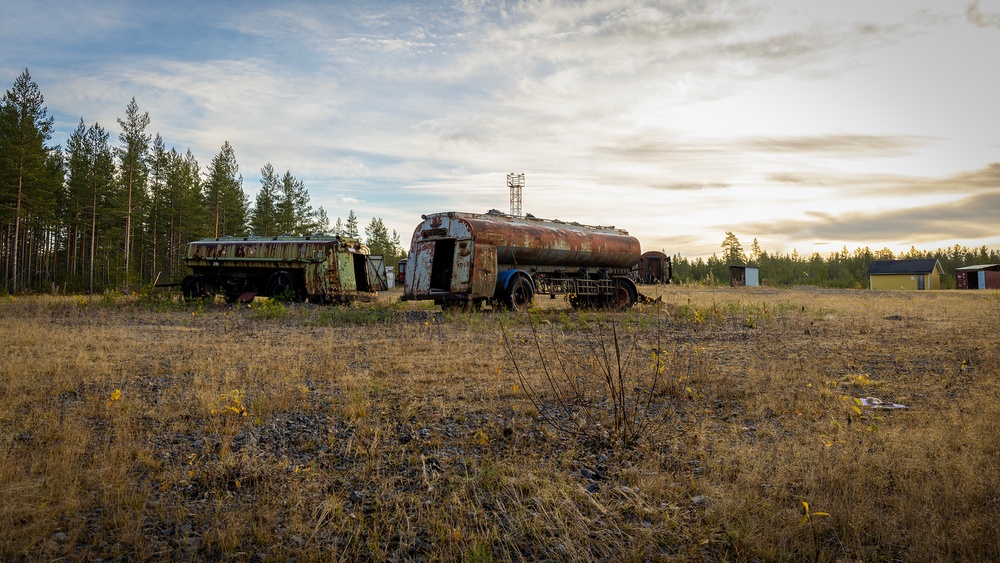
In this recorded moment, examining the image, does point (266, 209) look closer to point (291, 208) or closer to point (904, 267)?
point (291, 208)

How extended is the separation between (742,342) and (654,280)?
3512 cm

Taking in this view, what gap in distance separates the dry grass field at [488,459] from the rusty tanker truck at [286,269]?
11.2 metres

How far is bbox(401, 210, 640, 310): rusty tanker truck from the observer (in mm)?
16062

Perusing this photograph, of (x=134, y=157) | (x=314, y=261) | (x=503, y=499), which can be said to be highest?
(x=134, y=157)

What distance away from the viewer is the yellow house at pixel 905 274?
195ft

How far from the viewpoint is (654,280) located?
45531 mm

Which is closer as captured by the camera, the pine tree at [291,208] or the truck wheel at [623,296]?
the truck wheel at [623,296]

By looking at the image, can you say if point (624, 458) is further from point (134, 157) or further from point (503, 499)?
point (134, 157)

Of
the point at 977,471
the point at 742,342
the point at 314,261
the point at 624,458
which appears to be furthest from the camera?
the point at 314,261

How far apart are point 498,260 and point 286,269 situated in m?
8.80

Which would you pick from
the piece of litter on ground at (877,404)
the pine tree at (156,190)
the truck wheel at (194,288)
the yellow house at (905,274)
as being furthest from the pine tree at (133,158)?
the yellow house at (905,274)

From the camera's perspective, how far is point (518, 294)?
16969 mm

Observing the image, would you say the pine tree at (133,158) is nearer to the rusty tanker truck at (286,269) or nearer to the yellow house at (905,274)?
the rusty tanker truck at (286,269)

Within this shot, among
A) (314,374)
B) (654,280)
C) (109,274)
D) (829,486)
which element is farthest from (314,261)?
(109,274)
